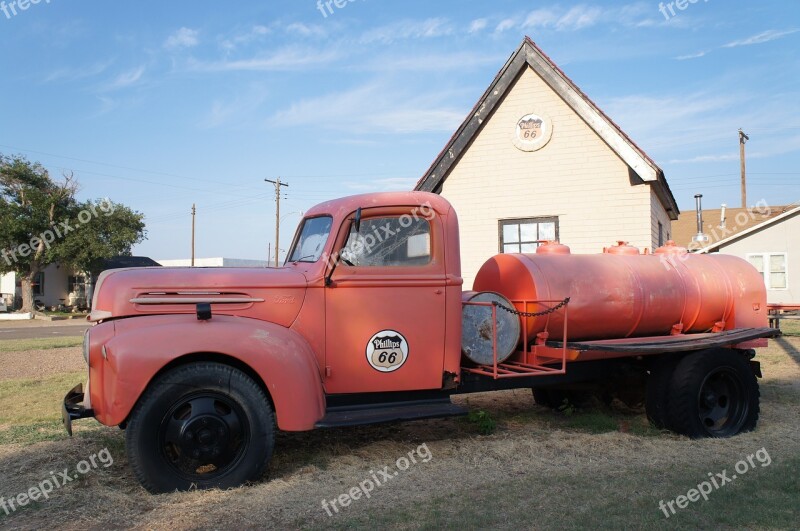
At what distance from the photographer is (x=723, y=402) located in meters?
6.37

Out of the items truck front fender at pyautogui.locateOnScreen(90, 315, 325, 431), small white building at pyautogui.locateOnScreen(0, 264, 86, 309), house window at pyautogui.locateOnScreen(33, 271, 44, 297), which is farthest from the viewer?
house window at pyautogui.locateOnScreen(33, 271, 44, 297)

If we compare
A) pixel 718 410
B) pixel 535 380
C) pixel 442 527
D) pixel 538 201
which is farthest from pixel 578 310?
pixel 538 201

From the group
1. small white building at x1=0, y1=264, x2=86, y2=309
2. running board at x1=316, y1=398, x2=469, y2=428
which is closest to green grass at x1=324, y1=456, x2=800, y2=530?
running board at x1=316, y1=398, x2=469, y2=428

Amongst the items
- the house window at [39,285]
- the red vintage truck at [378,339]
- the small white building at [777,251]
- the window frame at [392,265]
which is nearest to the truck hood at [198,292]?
the red vintage truck at [378,339]

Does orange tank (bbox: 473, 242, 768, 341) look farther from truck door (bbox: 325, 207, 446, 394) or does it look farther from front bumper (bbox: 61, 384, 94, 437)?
front bumper (bbox: 61, 384, 94, 437)

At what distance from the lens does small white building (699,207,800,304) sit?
22.2 metres

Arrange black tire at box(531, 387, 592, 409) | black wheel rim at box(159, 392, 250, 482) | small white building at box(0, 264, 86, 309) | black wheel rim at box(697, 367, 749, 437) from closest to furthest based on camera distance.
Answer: black wheel rim at box(159, 392, 250, 482)
black wheel rim at box(697, 367, 749, 437)
black tire at box(531, 387, 592, 409)
small white building at box(0, 264, 86, 309)

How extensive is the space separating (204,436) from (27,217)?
32.7m

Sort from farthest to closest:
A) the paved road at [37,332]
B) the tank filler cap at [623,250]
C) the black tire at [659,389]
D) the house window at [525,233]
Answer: the paved road at [37,332] < the house window at [525,233] < the tank filler cap at [623,250] < the black tire at [659,389]

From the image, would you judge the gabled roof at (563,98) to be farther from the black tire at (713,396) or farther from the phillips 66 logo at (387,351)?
the phillips 66 logo at (387,351)

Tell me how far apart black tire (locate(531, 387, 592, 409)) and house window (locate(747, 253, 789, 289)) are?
60.4 feet

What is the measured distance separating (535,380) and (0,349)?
13455 millimetres

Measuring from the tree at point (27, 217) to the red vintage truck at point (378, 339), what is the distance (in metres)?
31.1

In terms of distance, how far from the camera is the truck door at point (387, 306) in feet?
16.3
